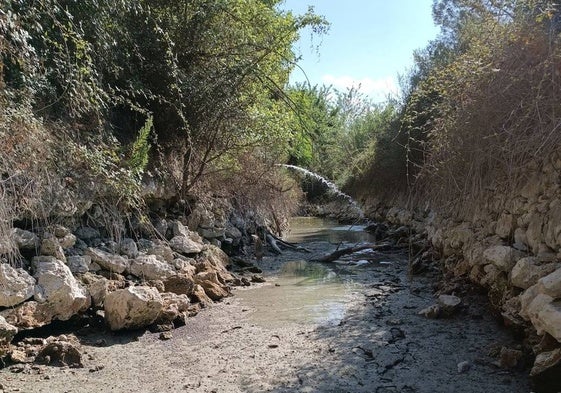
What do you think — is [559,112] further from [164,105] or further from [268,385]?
[164,105]

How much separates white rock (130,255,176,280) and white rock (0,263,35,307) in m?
1.76

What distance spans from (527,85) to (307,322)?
12.6 feet

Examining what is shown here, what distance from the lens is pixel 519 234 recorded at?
5.72 metres

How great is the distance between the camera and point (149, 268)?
6754mm

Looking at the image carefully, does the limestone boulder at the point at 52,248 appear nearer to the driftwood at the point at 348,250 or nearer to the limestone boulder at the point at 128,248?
the limestone boulder at the point at 128,248

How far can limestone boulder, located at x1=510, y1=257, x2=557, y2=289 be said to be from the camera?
15.8 ft

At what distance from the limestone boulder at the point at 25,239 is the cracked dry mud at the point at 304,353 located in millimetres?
1252

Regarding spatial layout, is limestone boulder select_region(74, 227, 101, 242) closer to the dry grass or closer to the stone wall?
the dry grass

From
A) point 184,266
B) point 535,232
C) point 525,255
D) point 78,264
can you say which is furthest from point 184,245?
point 535,232

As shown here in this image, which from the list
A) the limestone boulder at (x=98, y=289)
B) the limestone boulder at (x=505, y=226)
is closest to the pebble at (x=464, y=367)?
the limestone boulder at (x=505, y=226)

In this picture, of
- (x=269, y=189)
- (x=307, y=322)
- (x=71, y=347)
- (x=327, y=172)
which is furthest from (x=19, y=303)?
(x=327, y=172)

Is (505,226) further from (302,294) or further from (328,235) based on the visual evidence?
(328,235)

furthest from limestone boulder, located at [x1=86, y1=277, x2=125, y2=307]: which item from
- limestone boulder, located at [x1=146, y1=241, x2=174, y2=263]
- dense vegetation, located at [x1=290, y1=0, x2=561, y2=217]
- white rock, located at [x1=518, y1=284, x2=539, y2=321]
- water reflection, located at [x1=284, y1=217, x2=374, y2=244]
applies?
water reflection, located at [x1=284, y1=217, x2=374, y2=244]

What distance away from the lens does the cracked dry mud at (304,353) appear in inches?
162
